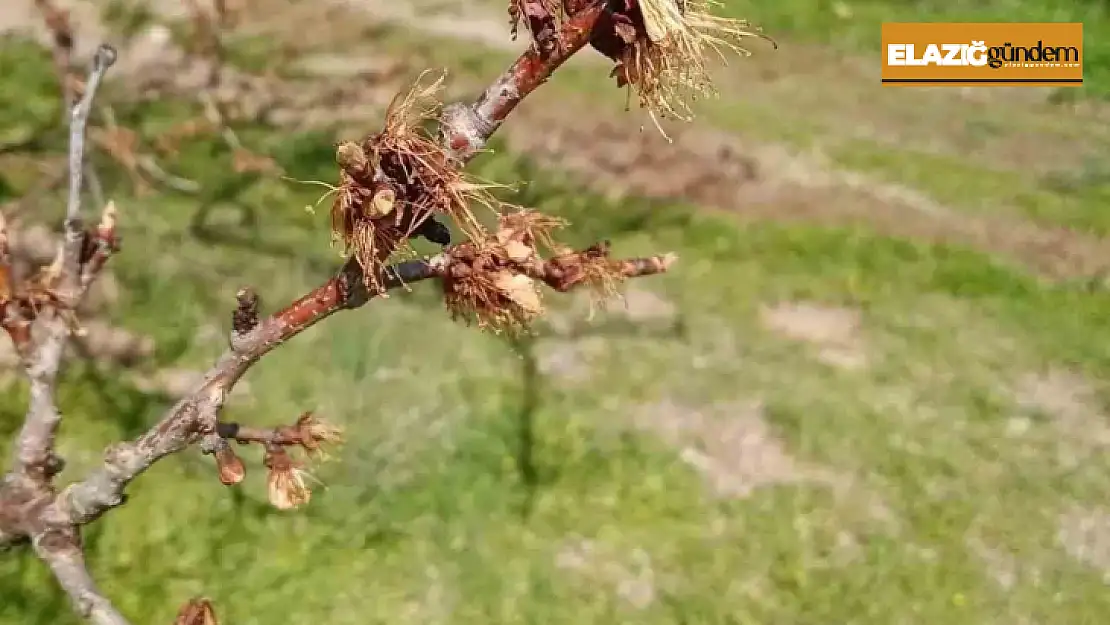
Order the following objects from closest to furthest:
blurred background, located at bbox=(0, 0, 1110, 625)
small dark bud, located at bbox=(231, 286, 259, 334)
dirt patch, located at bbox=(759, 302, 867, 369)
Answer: small dark bud, located at bbox=(231, 286, 259, 334)
blurred background, located at bbox=(0, 0, 1110, 625)
dirt patch, located at bbox=(759, 302, 867, 369)

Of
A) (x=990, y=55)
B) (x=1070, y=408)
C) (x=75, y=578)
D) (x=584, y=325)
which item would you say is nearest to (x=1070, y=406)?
(x=1070, y=408)

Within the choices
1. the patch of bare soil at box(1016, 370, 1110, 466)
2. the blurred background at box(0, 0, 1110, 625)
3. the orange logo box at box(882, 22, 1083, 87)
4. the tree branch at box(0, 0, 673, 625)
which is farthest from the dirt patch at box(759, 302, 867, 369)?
the tree branch at box(0, 0, 673, 625)

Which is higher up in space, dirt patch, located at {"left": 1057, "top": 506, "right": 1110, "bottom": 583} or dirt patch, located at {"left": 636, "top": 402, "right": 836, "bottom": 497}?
dirt patch, located at {"left": 636, "top": 402, "right": 836, "bottom": 497}

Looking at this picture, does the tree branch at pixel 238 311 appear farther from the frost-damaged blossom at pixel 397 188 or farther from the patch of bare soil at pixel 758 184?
the patch of bare soil at pixel 758 184

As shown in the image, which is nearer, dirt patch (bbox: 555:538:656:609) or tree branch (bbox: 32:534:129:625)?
tree branch (bbox: 32:534:129:625)

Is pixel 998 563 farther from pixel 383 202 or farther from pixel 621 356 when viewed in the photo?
pixel 383 202

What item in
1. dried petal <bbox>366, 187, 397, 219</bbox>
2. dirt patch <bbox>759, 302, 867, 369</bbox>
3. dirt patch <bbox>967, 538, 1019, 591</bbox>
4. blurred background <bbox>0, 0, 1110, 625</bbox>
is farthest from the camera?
dirt patch <bbox>759, 302, 867, 369</bbox>

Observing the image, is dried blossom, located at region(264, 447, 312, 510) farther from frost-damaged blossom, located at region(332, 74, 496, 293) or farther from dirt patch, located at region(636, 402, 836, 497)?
dirt patch, located at region(636, 402, 836, 497)

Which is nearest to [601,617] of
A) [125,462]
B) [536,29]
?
[125,462]
